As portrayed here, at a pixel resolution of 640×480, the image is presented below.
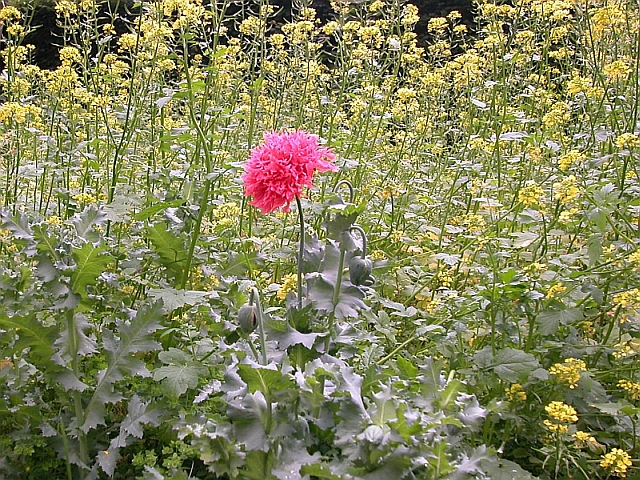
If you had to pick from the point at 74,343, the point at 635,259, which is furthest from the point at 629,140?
the point at 74,343

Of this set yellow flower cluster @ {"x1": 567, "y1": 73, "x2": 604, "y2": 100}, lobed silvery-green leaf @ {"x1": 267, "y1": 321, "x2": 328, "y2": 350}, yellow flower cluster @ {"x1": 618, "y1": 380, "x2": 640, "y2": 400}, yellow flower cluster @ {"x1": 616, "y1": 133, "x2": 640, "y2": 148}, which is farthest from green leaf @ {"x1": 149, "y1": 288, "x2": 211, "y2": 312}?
yellow flower cluster @ {"x1": 567, "y1": 73, "x2": 604, "y2": 100}

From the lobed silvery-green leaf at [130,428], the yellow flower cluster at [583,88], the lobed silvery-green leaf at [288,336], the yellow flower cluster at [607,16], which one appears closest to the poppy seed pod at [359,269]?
the lobed silvery-green leaf at [288,336]

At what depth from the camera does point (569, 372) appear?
1.92 m

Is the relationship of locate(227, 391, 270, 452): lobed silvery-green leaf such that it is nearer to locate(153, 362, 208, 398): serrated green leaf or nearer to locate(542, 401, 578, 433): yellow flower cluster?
locate(153, 362, 208, 398): serrated green leaf

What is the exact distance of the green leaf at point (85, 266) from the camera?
5.85 feet

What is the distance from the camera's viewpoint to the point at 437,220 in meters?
3.62

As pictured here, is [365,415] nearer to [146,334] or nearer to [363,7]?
[146,334]

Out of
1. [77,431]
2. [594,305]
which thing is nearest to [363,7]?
[594,305]

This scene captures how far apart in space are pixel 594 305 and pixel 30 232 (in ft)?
6.03

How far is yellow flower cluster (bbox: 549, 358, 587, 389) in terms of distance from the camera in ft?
6.29

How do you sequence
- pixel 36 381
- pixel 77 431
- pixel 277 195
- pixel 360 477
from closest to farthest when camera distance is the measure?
pixel 360 477, pixel 277 195, pixel 77 431, pixel 36 381

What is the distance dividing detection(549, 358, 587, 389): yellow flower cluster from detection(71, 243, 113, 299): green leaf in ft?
4.41

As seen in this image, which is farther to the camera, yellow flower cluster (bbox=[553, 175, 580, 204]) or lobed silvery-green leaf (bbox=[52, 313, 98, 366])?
yellow flower cluster (bbox=[553, 175, 580, 204])

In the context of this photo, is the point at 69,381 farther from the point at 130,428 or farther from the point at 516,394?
the point at 516,394
